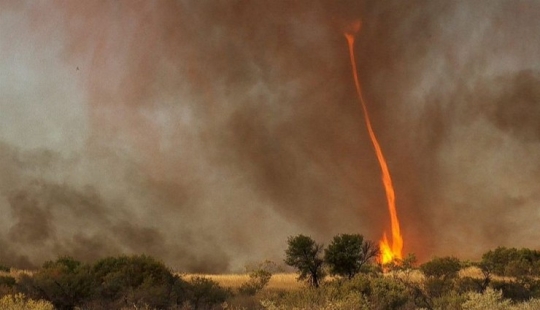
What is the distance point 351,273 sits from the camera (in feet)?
206

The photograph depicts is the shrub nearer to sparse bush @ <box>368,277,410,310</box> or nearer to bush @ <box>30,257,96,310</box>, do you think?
sparse bush @ <box>368,277,410,310</box>

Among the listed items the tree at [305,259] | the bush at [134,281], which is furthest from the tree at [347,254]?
the bush at [134,281]

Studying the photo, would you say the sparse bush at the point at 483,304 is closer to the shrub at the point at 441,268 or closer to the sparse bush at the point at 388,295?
the sparse bush at the point at 388,295

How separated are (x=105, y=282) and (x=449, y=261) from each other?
119ft

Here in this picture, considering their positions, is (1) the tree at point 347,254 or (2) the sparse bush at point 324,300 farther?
(1) the tree at point 347,254

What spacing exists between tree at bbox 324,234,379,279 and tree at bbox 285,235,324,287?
1.95 meters

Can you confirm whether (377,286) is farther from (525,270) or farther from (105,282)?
(525,270)

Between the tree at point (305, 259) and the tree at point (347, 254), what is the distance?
1952 millimetres

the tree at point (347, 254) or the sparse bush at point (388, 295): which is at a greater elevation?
the tree at point (347, 254)

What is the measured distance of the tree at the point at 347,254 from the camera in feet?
204

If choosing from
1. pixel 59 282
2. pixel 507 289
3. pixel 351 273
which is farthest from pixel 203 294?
pixel 507 289

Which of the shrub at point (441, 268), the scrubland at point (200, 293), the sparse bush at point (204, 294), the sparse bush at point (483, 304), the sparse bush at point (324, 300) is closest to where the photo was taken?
the sparse bush at point (483, 304)

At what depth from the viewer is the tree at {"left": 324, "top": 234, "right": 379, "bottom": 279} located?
62312mm

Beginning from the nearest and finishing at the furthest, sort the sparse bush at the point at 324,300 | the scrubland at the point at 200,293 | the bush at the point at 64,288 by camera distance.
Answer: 1. the sparse bush at the point at 324,300
2. the scrubland at the point at 200,293
3. the bush at the point at 64,288
